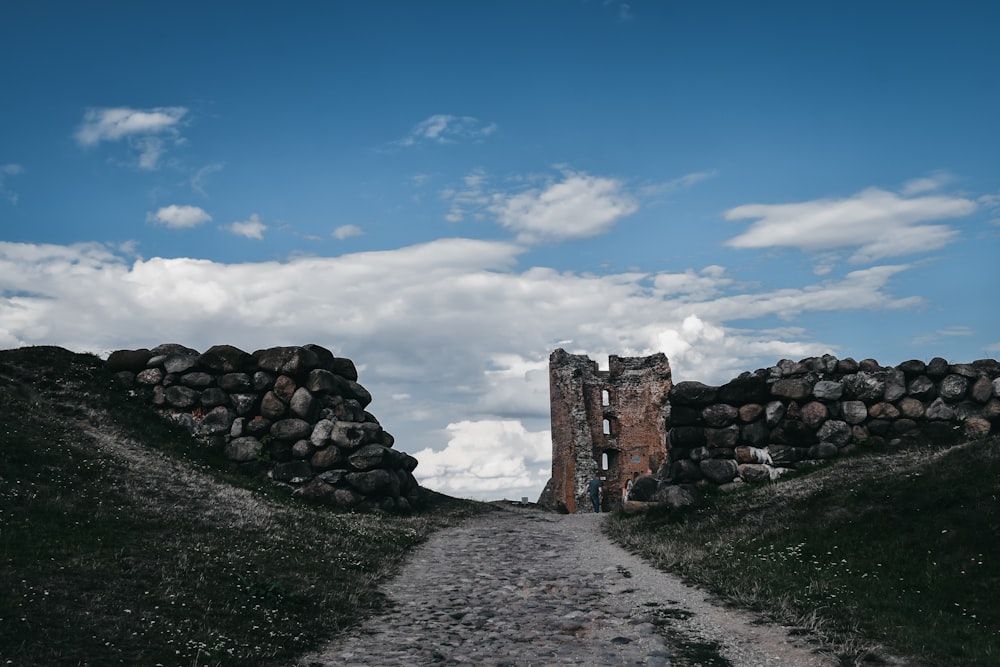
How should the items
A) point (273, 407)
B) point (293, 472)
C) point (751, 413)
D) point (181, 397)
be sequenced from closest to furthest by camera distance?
point (751, 413) → point (293, 472) → point (273, 407) → point (181, 397)

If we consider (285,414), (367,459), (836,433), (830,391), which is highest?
(830,391)

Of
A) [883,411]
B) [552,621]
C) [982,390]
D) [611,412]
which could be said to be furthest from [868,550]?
[611,412]

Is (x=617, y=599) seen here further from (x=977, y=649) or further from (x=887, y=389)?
(x=887, y=389)

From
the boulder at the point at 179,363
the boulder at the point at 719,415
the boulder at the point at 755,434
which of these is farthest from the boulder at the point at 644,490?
the boulder at the point at 179,363

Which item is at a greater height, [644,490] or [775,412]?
[775,412]

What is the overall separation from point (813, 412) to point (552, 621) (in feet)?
51.3

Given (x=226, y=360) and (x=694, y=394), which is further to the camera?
(x=226, y=360)

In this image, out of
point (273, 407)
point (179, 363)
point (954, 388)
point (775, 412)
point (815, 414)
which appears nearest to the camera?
point (954, 388)

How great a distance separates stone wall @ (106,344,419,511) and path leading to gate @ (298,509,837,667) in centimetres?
794

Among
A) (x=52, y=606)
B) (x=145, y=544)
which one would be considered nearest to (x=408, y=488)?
(x=145, y=544)

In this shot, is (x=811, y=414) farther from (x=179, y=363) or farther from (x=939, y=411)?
(x=179, y=363)

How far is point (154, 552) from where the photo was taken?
44.0 feet

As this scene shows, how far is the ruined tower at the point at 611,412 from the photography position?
52.1 m

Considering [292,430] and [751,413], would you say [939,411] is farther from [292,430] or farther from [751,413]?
[292,430]
